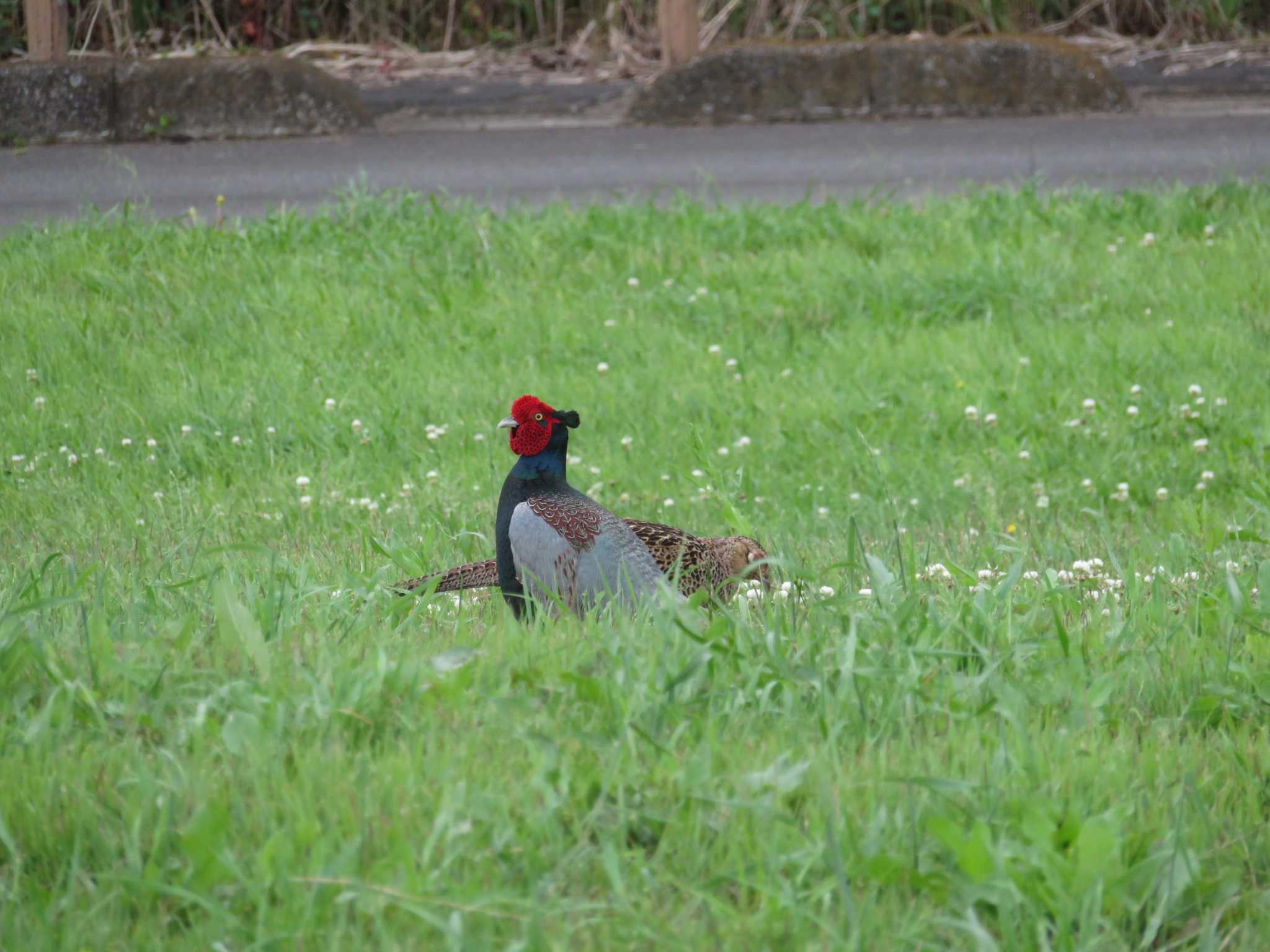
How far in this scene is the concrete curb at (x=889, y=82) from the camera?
10281 millimetres

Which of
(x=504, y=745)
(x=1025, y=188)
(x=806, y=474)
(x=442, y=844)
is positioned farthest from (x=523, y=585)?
(x=1025, y=188)

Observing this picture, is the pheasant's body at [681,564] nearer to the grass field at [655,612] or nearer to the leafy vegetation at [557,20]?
the grass field at [655,612]

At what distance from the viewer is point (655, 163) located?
9.72 meters

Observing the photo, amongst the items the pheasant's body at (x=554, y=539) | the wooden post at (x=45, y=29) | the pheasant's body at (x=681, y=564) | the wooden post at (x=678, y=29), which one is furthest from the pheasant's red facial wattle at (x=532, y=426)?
the wooden post at (x=45, y=29)

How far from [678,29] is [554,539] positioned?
762 centimetres

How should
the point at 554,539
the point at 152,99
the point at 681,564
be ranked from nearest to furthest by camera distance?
the point at 554,539
the point at 681,564
the point at 152,99

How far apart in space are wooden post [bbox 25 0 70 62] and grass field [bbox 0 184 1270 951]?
9.61ft

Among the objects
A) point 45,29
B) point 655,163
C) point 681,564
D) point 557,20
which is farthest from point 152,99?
point 681,564

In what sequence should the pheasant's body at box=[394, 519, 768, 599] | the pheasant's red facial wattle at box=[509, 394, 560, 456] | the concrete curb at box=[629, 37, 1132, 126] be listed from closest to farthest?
the pheasant's red facial wattle at box=[509, 394, 560, 456] < the pheasant's body at box=[394, 519, 768, 599] < the concrete curb at box=[629, 37, 1132, 126]

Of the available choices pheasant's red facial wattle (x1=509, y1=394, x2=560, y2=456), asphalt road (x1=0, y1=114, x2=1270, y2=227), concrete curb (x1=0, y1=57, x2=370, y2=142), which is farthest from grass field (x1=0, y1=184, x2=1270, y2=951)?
concrete curb (x1=0, y1=57, x2=370, y2=142)

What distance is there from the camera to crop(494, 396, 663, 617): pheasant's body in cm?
381

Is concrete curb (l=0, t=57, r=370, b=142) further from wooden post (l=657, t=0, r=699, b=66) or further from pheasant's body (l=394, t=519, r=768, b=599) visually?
pheasant's body (l=394, t=519, r=768, b=599)

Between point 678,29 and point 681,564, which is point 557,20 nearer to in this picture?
point 678,29

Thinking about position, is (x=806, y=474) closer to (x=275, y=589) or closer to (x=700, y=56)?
(x=275, y=589)
